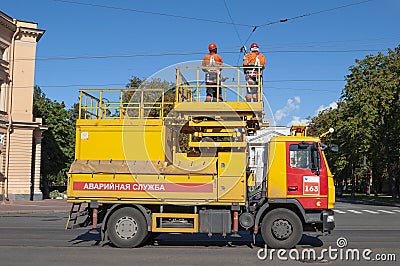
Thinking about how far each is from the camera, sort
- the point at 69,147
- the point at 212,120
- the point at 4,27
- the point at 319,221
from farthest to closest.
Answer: the point at 69,147
the point at 4,27
the point at 212,120
the point at 319,221

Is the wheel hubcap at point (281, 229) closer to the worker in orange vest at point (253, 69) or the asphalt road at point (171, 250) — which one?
the asphalt road at point (171, 250)

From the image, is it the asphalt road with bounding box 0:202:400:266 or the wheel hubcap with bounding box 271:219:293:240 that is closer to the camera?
the asphalt road with bounding box 0:202:400:266

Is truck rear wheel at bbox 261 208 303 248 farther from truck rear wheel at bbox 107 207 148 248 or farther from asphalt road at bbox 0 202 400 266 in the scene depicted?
truck rear wheel at bbox 107 207 148 248

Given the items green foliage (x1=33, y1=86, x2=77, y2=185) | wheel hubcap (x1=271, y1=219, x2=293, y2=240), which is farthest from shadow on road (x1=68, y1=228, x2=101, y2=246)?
green foliage (x1=33, y1=86, x2=77, y2=185)

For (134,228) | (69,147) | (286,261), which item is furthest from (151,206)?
(69,147)

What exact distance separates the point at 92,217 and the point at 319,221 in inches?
229

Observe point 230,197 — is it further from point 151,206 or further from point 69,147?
point 69,147

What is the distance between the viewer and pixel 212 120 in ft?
41.0

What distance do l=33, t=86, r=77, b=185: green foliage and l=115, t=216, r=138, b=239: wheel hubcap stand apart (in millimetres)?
35024

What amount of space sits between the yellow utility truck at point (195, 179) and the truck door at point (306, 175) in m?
0.03

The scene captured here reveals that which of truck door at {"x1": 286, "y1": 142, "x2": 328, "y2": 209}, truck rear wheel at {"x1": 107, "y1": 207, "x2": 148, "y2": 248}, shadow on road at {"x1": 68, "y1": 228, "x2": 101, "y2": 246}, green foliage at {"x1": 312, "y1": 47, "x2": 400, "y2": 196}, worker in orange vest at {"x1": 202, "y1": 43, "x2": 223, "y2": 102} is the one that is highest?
green foliage at {"x1": 312, "y1": 47, "x2": 400, "y2": 196}

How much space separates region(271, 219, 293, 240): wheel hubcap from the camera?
11.5m

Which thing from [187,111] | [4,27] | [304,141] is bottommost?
[304,141]

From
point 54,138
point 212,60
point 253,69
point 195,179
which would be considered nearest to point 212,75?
point 212,60
